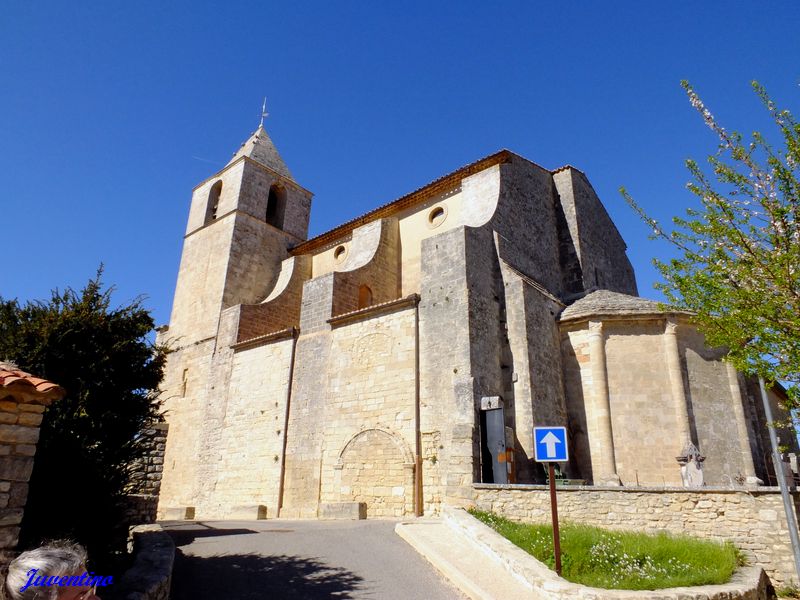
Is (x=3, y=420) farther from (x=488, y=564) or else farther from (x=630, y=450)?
(x=630, y=450)

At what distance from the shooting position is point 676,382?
40.8ft

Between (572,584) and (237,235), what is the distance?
722 inches

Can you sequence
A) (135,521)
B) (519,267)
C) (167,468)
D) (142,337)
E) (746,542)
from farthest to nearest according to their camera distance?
(167,468) → (519,267) → (135,521) → (142,337) → (746,542)

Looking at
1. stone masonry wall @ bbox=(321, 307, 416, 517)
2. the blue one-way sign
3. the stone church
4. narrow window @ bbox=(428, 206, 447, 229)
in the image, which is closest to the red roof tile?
the blue one-way sign

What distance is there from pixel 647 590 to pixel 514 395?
681cm

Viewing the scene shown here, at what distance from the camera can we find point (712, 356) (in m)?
12.7

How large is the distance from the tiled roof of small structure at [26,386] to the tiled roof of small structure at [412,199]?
13.5 meters

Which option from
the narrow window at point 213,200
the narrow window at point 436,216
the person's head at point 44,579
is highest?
the narrow window at point 213,200

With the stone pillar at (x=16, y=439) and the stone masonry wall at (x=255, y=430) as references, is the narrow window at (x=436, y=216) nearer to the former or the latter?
the stone masonry wall at (x=255, y=430)

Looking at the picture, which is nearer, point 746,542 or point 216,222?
point 746,542

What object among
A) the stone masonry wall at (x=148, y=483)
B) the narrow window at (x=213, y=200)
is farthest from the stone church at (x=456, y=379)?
the narrow window at (x=213, y=200)

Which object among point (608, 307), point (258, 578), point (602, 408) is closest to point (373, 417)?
point (602, 408)

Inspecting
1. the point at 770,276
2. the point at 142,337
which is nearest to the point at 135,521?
the point at 142,337

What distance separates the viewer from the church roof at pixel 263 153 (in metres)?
23.6
